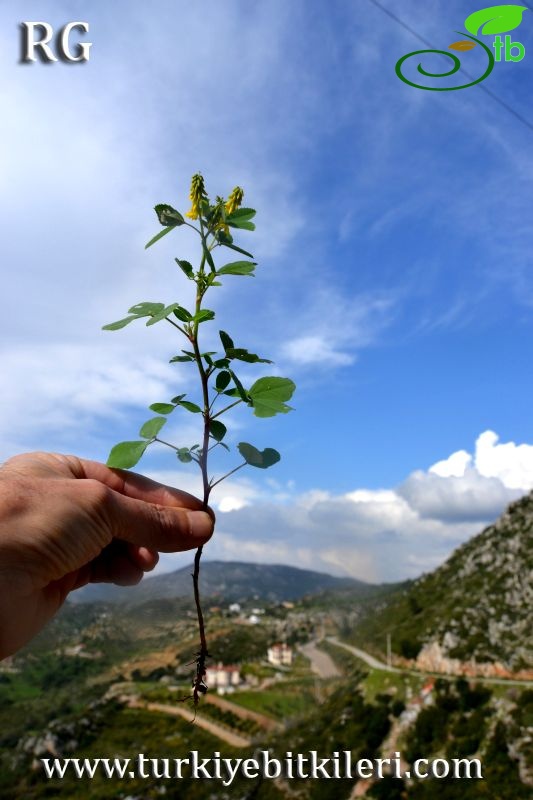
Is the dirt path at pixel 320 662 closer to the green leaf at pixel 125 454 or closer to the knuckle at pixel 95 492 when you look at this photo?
the knuckle at pixel 95 492

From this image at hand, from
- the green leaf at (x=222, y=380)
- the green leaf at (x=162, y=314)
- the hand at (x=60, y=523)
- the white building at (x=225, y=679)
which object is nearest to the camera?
the green leaf at (x=162, y=314)

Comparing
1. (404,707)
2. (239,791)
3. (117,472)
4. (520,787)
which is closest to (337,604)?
(239,791)

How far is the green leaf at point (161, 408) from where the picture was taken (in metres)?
1.43

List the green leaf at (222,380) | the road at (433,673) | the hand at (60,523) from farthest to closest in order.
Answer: the road at (433,673), the hand at (60,523), the green leaf at (222,380)

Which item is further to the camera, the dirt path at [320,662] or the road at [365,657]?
the dirt path at [320,662]

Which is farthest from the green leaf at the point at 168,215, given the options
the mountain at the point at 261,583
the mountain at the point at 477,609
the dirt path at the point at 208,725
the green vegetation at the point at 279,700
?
the mountain at the point at 261,583

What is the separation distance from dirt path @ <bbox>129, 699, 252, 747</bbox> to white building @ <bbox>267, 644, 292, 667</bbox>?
13878 millimetres

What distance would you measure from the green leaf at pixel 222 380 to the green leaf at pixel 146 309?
7.9 inches

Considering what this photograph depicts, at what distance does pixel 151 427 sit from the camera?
142 cm

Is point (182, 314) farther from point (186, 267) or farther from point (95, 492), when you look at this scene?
point (95, 492)

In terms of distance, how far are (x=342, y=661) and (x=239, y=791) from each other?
21783 millimetres

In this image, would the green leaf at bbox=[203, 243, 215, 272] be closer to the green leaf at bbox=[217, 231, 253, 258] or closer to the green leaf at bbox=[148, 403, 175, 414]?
the green leaf at bbox=[217, 231, 253, 258]

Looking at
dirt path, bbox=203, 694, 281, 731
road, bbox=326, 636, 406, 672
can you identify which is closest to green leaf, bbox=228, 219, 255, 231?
road, bbox=326, 636, 406, 672

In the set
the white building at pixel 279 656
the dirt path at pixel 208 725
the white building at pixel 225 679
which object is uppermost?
the white building at pixel 279 656
